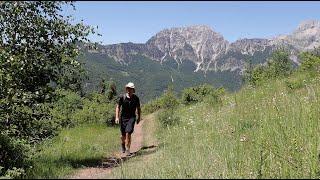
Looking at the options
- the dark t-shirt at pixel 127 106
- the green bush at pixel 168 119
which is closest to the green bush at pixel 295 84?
the green bush at pixel 168 119

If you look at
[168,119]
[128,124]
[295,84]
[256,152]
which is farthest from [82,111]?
[256,152]

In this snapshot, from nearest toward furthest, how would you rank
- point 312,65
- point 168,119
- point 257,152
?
point 257,152, point 168,119, point 312,65

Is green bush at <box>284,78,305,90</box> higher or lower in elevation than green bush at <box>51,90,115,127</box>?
higher

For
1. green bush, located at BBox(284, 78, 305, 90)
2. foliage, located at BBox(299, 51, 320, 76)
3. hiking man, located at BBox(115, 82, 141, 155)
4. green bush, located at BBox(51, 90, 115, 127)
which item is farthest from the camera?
green bush, located at BBox(51, 90, 115, 127)

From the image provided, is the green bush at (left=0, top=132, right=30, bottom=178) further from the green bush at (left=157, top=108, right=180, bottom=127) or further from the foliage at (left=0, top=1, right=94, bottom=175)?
the green bush at (left=157, top=108, right=180, bottom=127)

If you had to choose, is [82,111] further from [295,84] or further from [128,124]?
[128,124]

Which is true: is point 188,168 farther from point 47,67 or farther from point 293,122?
point 47,67

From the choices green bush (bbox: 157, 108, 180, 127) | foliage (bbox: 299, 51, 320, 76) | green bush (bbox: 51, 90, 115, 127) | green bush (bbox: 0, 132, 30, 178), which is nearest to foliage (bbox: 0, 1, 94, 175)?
green bush (bbox: 0, 132, 30, 178)

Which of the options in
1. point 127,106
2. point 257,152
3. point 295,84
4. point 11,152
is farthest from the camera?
point 295,84

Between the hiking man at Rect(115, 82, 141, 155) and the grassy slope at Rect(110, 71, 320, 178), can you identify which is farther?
the hiking man at Rect(115, 82, 141, 155)

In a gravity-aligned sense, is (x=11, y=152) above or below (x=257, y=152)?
below

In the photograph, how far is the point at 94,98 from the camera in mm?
42969

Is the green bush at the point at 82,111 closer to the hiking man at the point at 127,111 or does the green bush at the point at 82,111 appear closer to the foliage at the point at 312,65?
the hiking man at the point at 127,111

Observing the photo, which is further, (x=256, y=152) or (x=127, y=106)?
(x=127, y=106)
